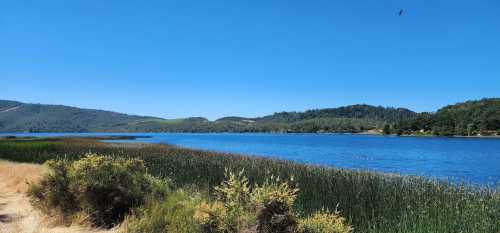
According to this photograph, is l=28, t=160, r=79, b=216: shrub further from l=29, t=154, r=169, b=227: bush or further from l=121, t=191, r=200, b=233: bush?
l=121, t=191, r=200, b=233: bush

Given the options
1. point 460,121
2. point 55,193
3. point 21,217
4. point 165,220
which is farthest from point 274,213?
point 460,121

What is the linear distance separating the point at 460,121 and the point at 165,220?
481 feet

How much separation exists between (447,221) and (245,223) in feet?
16.5

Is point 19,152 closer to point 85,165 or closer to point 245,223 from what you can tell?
point 85,165

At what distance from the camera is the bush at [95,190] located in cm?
936

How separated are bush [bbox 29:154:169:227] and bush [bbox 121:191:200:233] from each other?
3.41 ft

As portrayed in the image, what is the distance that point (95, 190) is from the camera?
938 cm

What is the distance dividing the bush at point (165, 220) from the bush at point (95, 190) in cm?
104

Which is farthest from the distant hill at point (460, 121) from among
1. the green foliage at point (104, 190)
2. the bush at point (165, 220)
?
the bush at point (165, 220)

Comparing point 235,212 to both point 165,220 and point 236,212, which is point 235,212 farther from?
point 165,220

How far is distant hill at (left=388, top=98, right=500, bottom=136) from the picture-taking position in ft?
420

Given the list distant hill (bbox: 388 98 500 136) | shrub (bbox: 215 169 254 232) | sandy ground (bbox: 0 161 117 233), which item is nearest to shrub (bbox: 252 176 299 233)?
shrub (bbox: 215 169 254 232)

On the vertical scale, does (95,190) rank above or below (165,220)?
above

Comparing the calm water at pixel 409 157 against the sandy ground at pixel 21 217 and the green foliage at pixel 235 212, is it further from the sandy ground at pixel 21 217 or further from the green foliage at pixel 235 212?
the sandy ground at pixel 21 217
